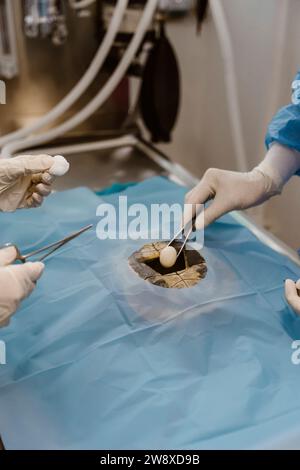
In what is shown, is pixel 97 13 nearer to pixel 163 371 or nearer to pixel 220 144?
pixel 220 144

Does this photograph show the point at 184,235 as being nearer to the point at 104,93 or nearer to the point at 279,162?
the point at 279,162

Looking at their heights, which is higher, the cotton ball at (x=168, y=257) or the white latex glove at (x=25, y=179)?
the white latex glove at (x=25, y=179)

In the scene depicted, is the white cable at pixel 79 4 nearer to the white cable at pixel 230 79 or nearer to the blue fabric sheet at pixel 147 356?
the white cable at pixel 230 79

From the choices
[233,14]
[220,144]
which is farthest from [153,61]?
[220,144]

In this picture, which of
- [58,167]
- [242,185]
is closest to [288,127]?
[242,185]

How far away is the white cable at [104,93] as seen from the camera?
1.39 metres

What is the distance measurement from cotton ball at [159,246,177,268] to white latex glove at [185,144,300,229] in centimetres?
8

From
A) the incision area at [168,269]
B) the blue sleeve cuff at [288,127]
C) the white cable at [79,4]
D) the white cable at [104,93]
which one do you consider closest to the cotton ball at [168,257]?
the incision area at [168,269]

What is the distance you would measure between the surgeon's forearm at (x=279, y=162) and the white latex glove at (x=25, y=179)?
44cm

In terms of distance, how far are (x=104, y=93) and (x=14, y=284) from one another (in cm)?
92

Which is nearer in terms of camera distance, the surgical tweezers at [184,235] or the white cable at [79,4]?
the surgical tweezers at [184,235]

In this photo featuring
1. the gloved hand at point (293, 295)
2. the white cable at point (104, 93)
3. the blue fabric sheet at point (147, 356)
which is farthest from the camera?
the white cable at point (104, 93)

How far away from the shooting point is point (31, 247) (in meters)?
1.05

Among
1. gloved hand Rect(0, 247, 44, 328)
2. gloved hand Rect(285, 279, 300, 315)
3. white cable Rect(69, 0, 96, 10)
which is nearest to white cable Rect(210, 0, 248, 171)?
white cable Rect(69, 0, 96, 10)
